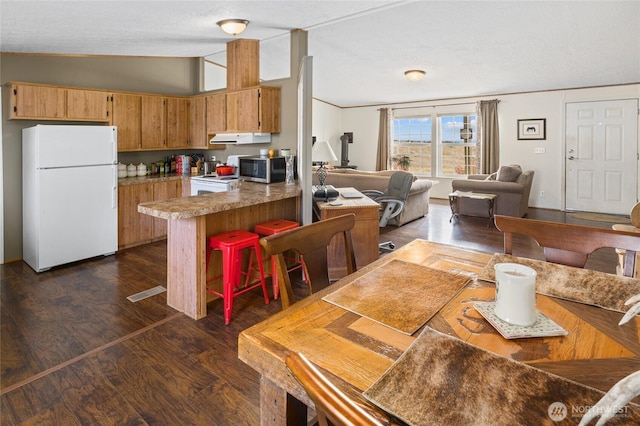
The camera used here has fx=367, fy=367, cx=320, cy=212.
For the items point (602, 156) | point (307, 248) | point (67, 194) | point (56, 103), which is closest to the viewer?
point (307, 248)

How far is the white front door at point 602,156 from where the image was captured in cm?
680

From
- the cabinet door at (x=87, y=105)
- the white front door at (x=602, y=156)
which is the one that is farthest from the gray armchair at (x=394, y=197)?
the white front door at (x=602, y=156)

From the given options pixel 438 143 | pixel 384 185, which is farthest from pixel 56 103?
pixel 438 143

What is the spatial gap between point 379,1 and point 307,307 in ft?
10.3

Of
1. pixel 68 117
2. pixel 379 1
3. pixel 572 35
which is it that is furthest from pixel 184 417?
pixel 572 35

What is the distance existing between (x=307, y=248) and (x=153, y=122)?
447cm

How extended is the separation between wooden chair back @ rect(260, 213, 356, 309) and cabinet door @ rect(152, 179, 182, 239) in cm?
390

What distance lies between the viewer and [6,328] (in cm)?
259

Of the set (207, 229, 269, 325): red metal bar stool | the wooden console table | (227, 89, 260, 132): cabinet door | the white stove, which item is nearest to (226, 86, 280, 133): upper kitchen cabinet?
(227, 89, 260, 132): cabinet door

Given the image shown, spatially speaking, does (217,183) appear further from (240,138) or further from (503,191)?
(503,191)

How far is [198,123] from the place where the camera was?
17.3 ft

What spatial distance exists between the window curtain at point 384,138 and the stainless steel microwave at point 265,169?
6030 mm

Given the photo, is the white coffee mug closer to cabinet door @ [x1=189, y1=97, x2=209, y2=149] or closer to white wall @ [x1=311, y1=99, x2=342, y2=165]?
cabinet door @ [x1=189, y1=97, x2=209, y2=149]

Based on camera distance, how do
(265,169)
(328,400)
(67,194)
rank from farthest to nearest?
(265,169) < (67,194) < (328,400)
